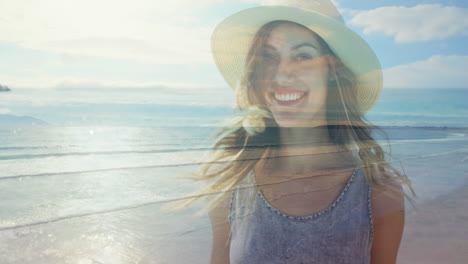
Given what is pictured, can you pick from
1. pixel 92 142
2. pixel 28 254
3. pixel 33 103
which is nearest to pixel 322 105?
pixel 28 254

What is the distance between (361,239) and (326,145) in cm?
66

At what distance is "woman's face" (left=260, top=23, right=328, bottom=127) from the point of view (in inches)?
54.2

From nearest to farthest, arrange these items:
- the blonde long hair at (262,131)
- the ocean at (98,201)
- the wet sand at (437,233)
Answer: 1. the ocean at (98,201)
2. the blonde long hair at (262,131)
3. the wet sand at (437,233)

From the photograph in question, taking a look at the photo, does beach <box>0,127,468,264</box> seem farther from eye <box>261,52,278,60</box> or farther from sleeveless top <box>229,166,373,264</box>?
eye <box>261,52,278,60</box>

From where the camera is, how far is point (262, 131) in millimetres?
1769

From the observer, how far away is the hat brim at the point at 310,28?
1406 millimetres

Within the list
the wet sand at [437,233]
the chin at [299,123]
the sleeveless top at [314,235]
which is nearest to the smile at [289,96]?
the chin at [299,123]

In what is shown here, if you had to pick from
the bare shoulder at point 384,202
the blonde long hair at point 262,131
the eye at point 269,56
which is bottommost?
the bare shoulder at point 384,202

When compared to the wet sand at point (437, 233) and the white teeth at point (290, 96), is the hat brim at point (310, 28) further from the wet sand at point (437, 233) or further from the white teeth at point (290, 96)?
the wet sand at point (437, 233)

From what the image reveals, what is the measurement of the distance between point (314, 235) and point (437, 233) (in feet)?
3.99

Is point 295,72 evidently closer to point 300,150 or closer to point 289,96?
point 289,96

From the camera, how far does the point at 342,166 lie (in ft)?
5.49

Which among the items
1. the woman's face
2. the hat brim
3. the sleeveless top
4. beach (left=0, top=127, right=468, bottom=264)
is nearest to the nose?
the woman's face

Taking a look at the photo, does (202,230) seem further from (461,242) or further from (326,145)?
(461,242)
